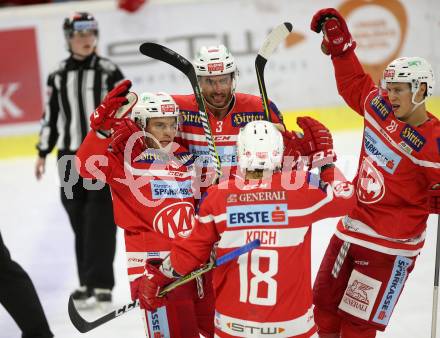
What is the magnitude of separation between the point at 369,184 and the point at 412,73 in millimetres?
546

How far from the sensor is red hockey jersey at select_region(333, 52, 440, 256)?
12.2 ft

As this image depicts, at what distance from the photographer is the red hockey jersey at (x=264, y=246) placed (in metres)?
3.02

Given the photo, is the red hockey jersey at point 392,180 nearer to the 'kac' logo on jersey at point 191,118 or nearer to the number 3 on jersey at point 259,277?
the 'kac' logo on jersey at point 191,118

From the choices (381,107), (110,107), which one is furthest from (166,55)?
(381,107)

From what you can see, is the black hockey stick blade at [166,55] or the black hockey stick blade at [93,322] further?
the black hockey stick blade at [166,55]

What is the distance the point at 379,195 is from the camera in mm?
3879

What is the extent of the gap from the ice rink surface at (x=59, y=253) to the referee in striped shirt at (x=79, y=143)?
0.78 feet

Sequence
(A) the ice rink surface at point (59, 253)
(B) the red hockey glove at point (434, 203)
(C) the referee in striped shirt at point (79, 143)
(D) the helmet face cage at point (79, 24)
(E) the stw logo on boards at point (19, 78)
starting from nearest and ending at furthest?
(B) the red hockey glove at point (434, 203)
(A) the ice rink surface at point (59, 253)
(C) the referee in striped shirt at point (79, 143)
(D) the helmet face cage at point (79, 24)
(E) the stw logo on boards at point (19, 78)

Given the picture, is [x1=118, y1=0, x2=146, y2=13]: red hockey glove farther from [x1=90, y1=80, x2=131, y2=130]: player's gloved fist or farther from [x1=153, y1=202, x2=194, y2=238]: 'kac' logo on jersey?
[x1=153, y1=202, x2=194, y2=238]: 'kac' logo on jersey

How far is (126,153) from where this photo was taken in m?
3.79

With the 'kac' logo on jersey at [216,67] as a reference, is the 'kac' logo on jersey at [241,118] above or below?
below

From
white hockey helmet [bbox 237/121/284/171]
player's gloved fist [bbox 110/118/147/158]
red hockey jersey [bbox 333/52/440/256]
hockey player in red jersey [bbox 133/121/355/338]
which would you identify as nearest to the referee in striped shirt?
player's gloved fist [bbox 110/118/147/158]

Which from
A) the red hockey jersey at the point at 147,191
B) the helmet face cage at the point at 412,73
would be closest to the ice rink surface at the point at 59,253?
the red hockey jersey at the point at 147,191

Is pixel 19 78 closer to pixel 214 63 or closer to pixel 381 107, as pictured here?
pixel 214 63
